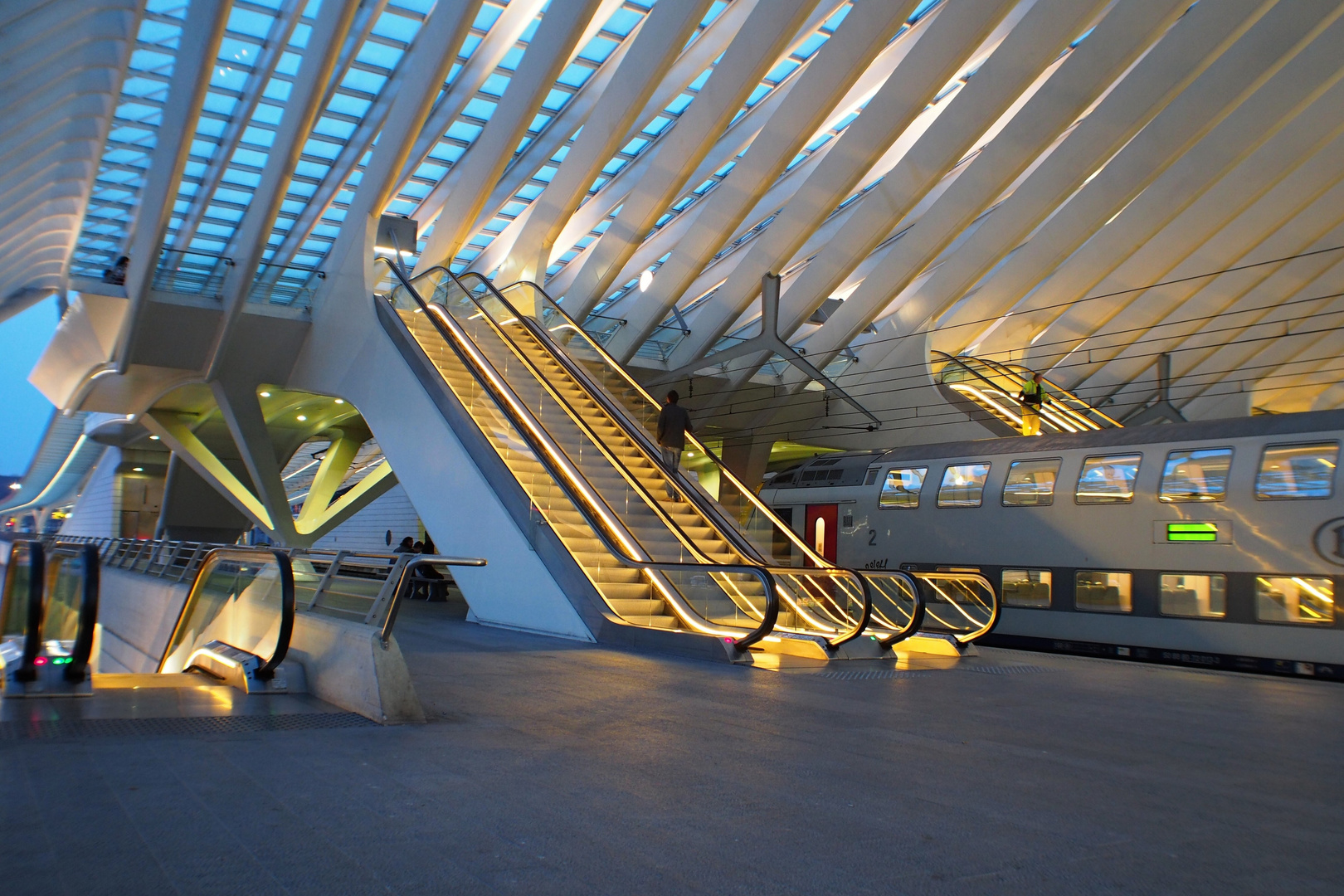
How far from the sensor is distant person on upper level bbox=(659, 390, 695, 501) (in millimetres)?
13328

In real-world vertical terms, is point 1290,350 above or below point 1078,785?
above

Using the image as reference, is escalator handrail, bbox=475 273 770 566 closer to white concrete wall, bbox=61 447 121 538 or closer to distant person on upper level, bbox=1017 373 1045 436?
distant person on upper level, bbox=1017 373 1045 436

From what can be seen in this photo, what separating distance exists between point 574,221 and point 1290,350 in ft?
62.4

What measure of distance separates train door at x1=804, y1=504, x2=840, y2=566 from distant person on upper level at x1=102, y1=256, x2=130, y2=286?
1424 cm

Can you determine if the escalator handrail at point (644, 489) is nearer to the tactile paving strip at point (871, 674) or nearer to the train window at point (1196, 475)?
the tactile paving strip at point (871, 674)

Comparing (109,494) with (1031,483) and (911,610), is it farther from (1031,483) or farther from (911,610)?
(911,610)

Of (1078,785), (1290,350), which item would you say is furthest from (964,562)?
(1290,350)

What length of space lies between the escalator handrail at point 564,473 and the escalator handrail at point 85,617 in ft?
14.6

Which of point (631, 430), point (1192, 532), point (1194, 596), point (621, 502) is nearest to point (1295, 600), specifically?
point (1194, 596)

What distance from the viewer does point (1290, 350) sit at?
1040 inches

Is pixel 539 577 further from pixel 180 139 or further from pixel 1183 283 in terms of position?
pixel 1183 283

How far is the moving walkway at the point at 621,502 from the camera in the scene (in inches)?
394

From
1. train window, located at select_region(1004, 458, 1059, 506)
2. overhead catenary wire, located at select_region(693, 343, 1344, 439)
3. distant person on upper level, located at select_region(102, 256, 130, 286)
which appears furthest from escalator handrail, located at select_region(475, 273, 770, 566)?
overhead catenary wire, located at select_region(693, 343, 1344, 439)

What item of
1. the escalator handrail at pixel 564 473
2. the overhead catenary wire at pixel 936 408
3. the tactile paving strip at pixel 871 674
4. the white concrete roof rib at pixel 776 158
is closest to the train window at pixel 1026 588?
the tactile paving strip at pixel 871 674
